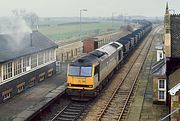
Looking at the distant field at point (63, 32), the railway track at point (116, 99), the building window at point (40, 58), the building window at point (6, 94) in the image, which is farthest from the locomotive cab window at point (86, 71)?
the distant field at point (63, 32)

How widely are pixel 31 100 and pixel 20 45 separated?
6801 mm

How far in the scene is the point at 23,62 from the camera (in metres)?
25.3

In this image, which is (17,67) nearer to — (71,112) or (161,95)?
(71,112)

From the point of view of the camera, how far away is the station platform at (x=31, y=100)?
741 inches

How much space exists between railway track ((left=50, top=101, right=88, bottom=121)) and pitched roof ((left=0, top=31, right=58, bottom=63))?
539 cm

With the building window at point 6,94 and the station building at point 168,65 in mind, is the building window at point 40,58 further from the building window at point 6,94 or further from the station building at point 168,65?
the station building at point 168,65

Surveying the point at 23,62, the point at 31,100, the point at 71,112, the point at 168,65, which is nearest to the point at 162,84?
the point at 168,65

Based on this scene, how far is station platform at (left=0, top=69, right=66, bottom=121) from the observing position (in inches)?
741

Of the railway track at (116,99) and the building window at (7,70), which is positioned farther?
the building window at (7,70)

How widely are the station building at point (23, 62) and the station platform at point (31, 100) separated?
1.95 ft

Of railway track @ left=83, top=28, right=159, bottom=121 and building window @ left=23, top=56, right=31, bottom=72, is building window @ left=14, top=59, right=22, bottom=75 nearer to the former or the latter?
building window @ left=23, top=56, right=31, bottom=72

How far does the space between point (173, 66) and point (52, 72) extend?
14201 millimetres

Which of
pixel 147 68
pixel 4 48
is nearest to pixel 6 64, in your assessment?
pixel 4 48

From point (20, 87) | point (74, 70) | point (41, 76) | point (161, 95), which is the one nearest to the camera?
point (161, 95)
